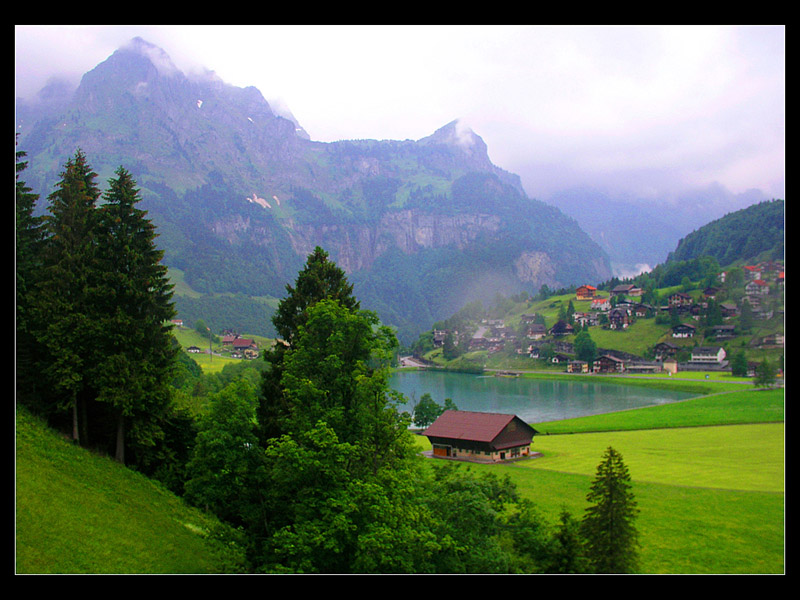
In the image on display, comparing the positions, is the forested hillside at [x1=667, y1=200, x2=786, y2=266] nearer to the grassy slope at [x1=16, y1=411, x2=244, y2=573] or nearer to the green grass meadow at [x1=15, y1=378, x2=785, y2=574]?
the green grass meadow at [x1=15, y1=378, x2=785, y2=574]

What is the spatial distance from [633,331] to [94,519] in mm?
61457

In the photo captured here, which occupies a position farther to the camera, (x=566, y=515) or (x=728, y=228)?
(x=728, y=228)

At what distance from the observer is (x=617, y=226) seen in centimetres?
13500

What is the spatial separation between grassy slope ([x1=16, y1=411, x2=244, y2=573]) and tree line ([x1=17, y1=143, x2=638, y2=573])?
2.21 ft

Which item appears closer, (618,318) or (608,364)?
(608,364)

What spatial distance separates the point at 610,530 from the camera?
31.7 ft

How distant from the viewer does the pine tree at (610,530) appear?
952 centimetres

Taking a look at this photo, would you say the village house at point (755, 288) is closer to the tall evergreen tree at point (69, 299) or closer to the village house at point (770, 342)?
the village house at point (770, 342)

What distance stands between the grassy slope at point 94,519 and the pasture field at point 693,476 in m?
7.68

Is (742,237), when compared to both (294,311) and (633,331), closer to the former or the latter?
(633,331)

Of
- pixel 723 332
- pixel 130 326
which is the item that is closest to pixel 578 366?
pixel 723 332
